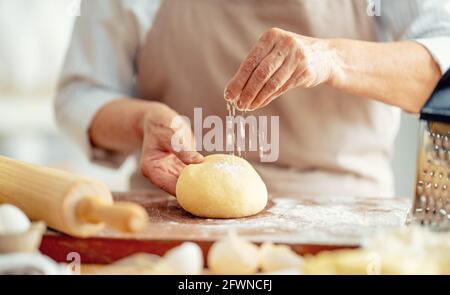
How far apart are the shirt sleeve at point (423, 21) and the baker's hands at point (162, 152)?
1.50 feet

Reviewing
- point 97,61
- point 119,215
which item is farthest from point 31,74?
point 119,215

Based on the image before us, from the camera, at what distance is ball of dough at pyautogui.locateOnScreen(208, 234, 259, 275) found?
80cm

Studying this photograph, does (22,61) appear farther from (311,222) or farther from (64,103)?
(311,222)

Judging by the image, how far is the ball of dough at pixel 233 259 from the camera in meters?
0.80

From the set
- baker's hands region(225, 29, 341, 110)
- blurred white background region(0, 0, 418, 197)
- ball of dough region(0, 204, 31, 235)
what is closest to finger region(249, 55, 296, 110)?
baker's hands region(225, 29, 341, 110)

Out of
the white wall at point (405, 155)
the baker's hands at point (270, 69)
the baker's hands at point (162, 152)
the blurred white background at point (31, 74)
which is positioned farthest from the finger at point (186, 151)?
the blurred white background at point (31, 74)

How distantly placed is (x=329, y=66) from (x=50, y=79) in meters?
2.25

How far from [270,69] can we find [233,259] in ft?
1.06

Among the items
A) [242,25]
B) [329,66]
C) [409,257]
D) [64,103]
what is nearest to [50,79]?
[64,103]

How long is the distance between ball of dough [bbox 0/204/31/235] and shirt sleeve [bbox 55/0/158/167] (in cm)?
63

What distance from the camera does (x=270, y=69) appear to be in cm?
101

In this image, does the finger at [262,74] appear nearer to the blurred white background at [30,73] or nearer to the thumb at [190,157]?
the thumb at [190,157]

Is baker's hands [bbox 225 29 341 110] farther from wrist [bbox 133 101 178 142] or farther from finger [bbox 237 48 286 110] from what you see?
wrist [bbox 133 101 178 142]

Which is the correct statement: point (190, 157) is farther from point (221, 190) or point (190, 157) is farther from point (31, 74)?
point (31, 74)
